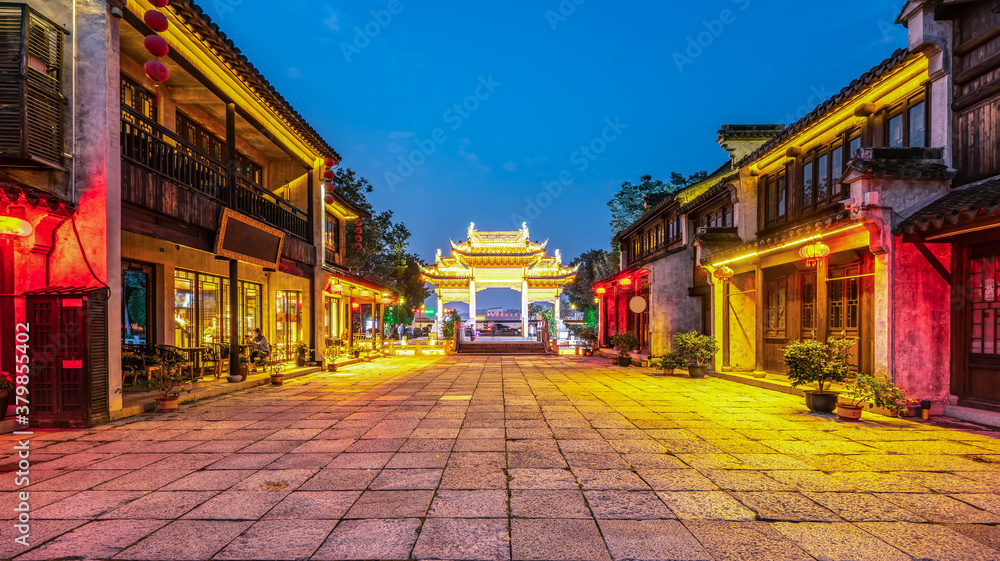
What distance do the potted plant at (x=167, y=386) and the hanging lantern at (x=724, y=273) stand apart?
12.1 meters

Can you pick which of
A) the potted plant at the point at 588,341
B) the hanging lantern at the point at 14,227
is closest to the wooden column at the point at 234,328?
the hanging lantern at the point at 14,227

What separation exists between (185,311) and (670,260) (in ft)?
48.0

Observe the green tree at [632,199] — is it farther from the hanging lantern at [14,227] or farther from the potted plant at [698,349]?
the hanging lantern at [14,227]

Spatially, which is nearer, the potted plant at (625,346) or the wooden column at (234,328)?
the wooden column at (234,328)

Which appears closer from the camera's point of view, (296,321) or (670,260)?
(670,260)

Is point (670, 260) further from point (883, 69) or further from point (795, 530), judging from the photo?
point (795, 530)

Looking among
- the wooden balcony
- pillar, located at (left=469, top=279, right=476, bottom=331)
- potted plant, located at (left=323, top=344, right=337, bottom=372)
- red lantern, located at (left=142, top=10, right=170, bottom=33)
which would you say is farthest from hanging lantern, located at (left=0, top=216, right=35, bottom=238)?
pillar, located at (left=469, top=279, right=476, bottom=331)

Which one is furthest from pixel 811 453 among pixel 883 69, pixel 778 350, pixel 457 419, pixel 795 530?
pixel 778 350

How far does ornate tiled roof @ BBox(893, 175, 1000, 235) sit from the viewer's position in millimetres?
6113

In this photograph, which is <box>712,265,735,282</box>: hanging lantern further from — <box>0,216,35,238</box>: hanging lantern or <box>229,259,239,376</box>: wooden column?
<box>0,216,35,238</box>: hanging lantern

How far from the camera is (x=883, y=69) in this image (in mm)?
8156

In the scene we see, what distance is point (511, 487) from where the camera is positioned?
445cm

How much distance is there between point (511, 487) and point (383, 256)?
88.5ft

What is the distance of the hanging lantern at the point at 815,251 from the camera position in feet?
30.2
